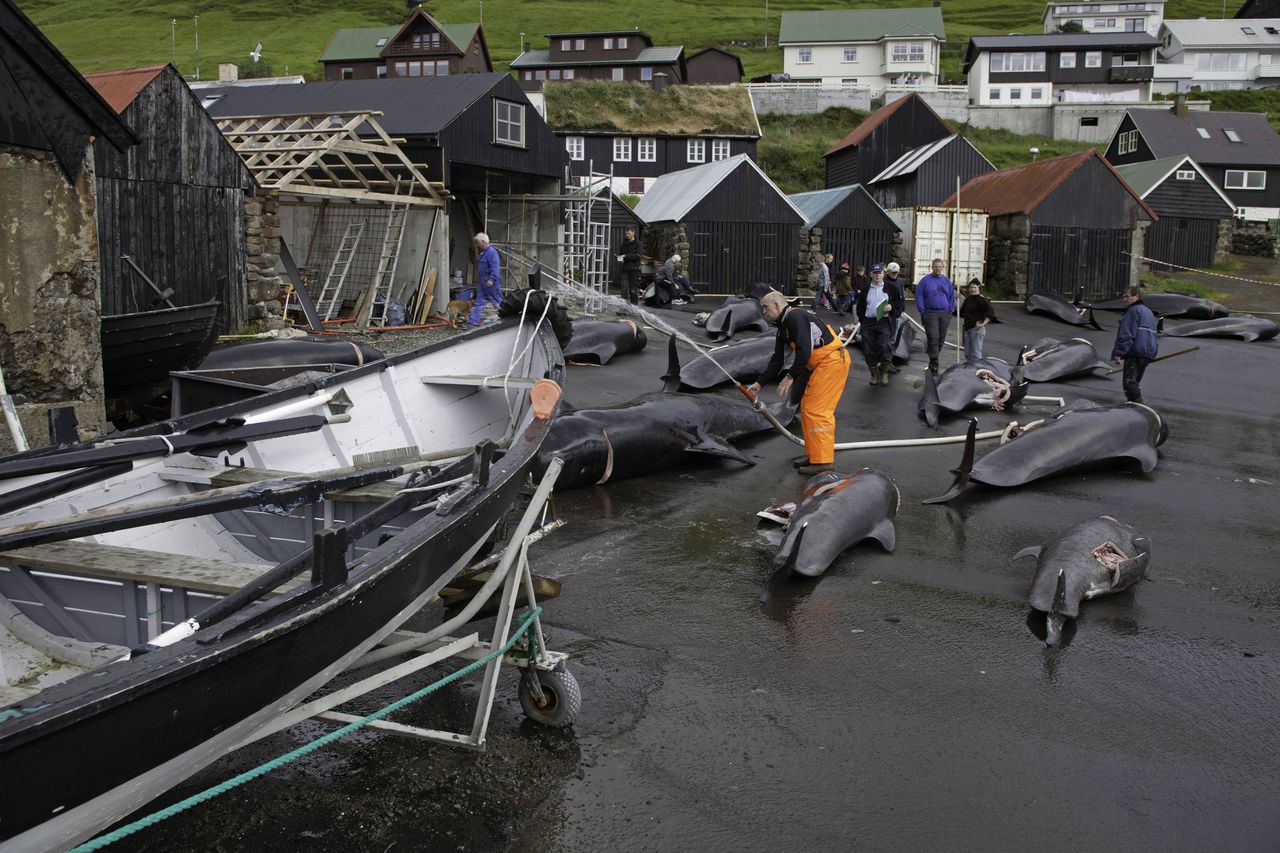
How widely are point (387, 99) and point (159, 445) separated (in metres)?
22.0

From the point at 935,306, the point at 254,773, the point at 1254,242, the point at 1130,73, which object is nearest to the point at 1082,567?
the point at 254,773

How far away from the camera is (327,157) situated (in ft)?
75.3

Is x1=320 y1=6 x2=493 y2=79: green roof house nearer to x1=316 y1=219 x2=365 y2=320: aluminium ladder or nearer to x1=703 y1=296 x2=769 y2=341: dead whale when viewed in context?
x1=316 y1=219 x2=365 y2=320: aluminium ladder

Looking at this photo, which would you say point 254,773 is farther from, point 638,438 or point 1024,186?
point 1024,186

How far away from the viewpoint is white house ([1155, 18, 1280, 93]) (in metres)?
86.6

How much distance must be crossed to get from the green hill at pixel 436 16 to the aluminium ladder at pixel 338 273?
247ft

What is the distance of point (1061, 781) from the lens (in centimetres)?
497

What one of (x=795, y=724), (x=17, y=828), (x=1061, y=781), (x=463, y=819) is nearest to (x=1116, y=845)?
(x=1061, y=781)

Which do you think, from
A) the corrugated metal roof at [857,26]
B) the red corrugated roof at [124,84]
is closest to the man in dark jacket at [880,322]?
the red corrugated roof at [124,84]

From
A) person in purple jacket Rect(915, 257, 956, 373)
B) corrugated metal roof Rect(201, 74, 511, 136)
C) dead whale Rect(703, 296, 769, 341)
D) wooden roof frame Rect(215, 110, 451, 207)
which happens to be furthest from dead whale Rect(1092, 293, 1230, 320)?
wooden roof frame Rect(215, 110, 451, 207)

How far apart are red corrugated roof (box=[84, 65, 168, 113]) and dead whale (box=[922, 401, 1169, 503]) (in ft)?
45.0

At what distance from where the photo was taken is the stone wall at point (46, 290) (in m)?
8.04

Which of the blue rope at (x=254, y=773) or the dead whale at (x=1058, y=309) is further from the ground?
the dead whale at (x=1058, y=309)

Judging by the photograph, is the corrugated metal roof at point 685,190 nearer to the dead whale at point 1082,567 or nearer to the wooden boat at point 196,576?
Result: the dead whale at point 1082,567
